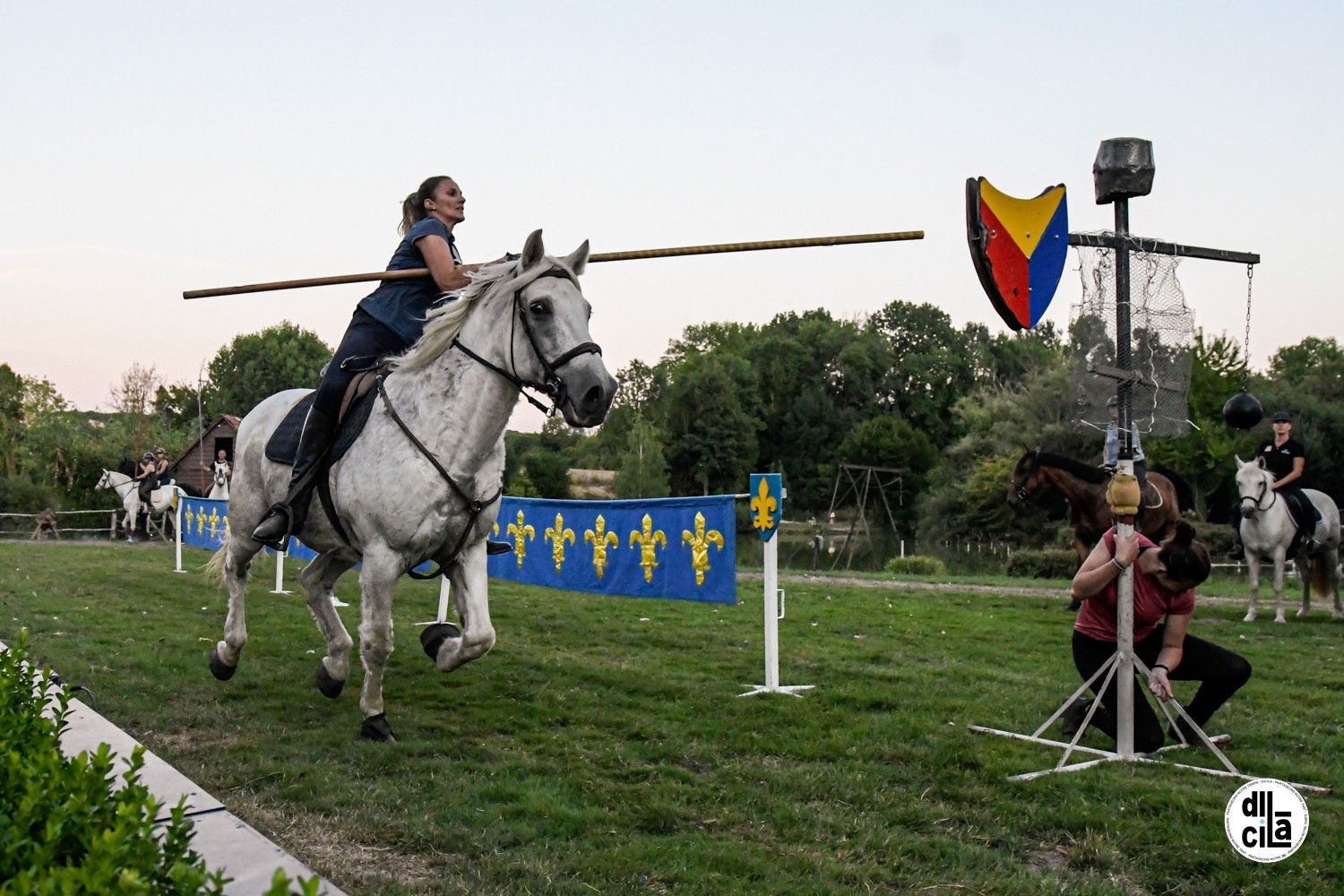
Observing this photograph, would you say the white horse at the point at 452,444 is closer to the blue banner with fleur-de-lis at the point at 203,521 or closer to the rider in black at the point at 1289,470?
the rider in black at the point at 1289,470

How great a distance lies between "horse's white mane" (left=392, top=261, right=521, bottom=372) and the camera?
5988 mm

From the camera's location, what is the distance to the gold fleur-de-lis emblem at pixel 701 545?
8.85 meters

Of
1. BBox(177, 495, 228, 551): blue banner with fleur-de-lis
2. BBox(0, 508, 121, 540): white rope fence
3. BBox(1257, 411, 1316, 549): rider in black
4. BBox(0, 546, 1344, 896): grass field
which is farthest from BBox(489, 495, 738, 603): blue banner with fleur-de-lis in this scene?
BBox(0, 508, 121, 540): white rope fence

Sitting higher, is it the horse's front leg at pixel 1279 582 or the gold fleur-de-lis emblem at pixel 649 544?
the gold fleur-de-lis emblem at pixel 649 544

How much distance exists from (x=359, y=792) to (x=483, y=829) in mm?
833

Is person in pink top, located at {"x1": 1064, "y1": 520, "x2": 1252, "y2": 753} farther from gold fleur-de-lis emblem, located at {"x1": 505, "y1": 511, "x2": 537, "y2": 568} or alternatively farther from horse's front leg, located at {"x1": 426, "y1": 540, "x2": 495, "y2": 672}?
gold fleur-de-lis emblem, located at {"x1": 505, "y1": 511, "x2": 537, "y2": 568}

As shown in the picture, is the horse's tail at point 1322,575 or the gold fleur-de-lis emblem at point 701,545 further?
the horse's tail at point 1322,575

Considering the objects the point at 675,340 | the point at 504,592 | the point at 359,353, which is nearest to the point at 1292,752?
the point at 359,353

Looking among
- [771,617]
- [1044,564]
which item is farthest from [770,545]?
[1044,564]

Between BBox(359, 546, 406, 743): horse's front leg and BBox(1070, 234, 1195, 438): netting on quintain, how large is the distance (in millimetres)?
4003

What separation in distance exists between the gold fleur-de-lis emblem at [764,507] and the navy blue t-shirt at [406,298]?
2712 mm

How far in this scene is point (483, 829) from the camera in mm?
4473

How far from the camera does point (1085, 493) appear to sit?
46.7ft

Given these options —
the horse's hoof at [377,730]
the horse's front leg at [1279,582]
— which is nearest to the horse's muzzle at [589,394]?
the horse's hoof at [377,730]
